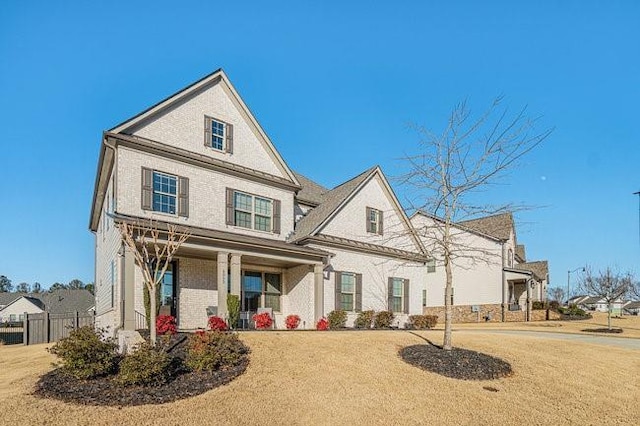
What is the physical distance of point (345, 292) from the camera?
1969 centimetres

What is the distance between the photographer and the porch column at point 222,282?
1442 cm

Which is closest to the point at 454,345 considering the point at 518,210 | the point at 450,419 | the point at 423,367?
the point at 423,367

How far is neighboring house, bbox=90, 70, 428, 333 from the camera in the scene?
1469 centimetres

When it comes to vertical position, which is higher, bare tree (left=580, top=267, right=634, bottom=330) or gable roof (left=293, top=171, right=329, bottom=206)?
gable roof (left=293, top=171, right=329, bottom=206)

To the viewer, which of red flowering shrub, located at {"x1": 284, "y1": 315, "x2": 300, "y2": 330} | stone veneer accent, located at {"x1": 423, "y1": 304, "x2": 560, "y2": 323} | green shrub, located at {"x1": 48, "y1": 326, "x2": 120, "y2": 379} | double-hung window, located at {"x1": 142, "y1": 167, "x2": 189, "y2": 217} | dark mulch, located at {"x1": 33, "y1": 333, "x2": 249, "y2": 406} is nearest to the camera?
dark mulch, located at {"x1": 33, "y1": 333, "x2": 249, "y2": 406}

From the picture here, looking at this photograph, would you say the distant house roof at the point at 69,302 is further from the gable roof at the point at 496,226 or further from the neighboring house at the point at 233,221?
the gable roof at the point at 496,226

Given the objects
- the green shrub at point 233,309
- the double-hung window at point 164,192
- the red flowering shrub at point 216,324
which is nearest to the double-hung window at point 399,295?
the green shrub at point 233,309

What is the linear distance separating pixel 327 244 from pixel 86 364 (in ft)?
38.9

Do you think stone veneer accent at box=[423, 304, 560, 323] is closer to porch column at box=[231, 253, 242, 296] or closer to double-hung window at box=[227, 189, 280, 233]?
double-hung window at box=[227, 189, 280, 233]

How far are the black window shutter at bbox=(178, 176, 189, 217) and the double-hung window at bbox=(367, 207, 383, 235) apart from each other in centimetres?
936

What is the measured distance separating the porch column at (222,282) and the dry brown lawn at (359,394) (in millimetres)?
2552

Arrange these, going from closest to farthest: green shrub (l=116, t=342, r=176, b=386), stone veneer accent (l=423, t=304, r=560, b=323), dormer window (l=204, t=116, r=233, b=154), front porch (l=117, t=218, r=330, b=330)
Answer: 1. green shrub (l=116, t=342, r=176, b=386)
2. front porch (l=117, t=218, r=330, b=330)
3. dormer window (l=204, t=116, r=233, b=154)
4. stone veneer accent (l=423, t=304, r=560, b=323)

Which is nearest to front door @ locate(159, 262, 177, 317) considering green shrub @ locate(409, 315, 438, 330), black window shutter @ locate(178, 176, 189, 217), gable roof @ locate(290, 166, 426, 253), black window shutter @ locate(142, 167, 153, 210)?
black window shutter @ locate(178, 176, 189, 217)

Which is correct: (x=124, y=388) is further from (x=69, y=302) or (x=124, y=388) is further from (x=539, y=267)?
(x=69, y=302)
